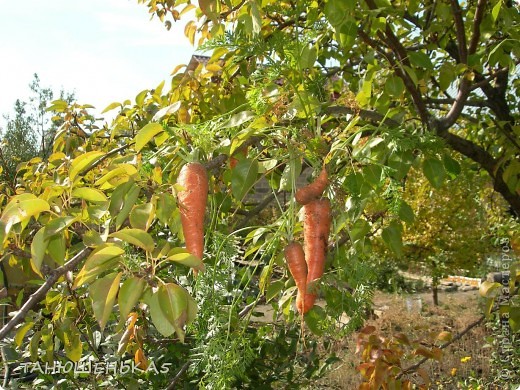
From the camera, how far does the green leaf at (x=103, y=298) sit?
0.80 metres

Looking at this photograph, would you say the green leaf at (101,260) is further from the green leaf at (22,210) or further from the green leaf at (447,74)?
the green leaf at (447,74)

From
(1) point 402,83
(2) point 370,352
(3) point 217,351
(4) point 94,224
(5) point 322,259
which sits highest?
(1) point 402,83

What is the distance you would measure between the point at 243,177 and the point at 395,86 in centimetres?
94

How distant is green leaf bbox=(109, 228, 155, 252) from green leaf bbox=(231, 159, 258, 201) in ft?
0.98

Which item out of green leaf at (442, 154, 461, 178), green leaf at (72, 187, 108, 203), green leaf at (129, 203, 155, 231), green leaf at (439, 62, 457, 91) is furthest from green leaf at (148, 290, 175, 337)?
green leaf at (439, 62, 457, 91)

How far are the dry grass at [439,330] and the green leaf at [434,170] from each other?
1311 mm

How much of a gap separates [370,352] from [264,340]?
1.45 feet

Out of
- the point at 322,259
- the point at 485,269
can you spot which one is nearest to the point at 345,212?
the point at 322,259

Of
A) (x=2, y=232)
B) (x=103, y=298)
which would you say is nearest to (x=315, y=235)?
(x=103, y=298)

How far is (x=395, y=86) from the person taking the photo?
6.14ft

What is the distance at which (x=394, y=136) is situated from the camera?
1170 millimetres

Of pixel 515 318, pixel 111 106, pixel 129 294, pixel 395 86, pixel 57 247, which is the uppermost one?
pixel 111 106

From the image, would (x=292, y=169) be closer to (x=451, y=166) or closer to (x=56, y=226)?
(x=56, y=226)

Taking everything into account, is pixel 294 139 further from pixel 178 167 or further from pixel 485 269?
pixel 485 269
